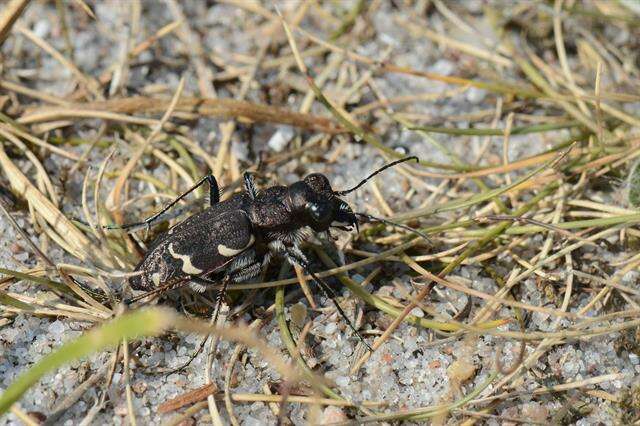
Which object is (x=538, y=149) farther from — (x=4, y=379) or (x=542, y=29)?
(x=4, y=379)

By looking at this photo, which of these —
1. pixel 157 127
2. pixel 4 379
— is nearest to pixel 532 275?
pixel 157 127

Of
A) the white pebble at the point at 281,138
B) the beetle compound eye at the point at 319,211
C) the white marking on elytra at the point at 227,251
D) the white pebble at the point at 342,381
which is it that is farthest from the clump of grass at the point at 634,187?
the white marking on elytra at the point at 227,251

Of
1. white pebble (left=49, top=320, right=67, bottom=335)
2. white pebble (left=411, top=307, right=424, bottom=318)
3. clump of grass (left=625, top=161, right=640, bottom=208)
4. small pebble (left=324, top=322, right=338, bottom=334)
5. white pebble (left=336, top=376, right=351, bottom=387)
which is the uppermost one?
white pebble (left=49, top=320, right=67, bottom=335)

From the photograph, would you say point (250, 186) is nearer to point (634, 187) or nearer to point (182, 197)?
point (182, 197)

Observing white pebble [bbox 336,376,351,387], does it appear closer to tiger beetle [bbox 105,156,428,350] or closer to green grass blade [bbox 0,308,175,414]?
tiger beetle [bbox 105,156,428,350]

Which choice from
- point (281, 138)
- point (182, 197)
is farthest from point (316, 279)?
point (281, 138)

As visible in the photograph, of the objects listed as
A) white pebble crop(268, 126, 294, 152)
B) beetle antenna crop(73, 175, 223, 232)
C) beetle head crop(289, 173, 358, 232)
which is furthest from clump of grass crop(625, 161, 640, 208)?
beetle antenna crop(73, 175, 223, 232)

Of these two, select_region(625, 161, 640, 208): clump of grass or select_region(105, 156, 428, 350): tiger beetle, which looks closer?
select_region(105, 156, 428, 350): tiger beetle
